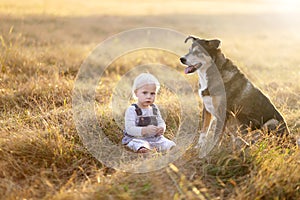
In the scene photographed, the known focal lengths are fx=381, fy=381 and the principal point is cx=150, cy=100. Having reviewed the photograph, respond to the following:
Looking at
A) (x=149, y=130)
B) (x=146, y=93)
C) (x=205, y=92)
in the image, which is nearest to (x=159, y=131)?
(x=149, y=130)

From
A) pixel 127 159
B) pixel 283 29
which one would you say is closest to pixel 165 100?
pixel 127 159

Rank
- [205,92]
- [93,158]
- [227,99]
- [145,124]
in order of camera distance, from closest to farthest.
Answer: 1. [93,158]
2. [227,99]
3. [205,92]
4. [145,124]

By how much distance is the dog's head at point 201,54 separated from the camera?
4.93 m

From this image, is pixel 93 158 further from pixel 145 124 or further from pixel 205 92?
pixel 205 92

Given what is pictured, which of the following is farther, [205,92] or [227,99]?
[205,92]

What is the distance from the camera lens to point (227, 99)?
471 cm

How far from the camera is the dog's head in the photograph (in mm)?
4926

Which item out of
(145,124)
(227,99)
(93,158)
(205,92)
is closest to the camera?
(93,158)

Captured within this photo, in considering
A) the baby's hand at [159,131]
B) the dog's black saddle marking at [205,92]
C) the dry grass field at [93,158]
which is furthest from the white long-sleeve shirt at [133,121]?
the dog's black saddle marking at [205,92]

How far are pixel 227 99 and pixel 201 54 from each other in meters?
0.69

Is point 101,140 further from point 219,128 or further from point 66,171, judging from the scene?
point 219,128

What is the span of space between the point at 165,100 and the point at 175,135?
1024 mm

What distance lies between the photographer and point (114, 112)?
550 cm

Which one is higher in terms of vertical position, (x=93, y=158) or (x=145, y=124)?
(x=145, y=124)
